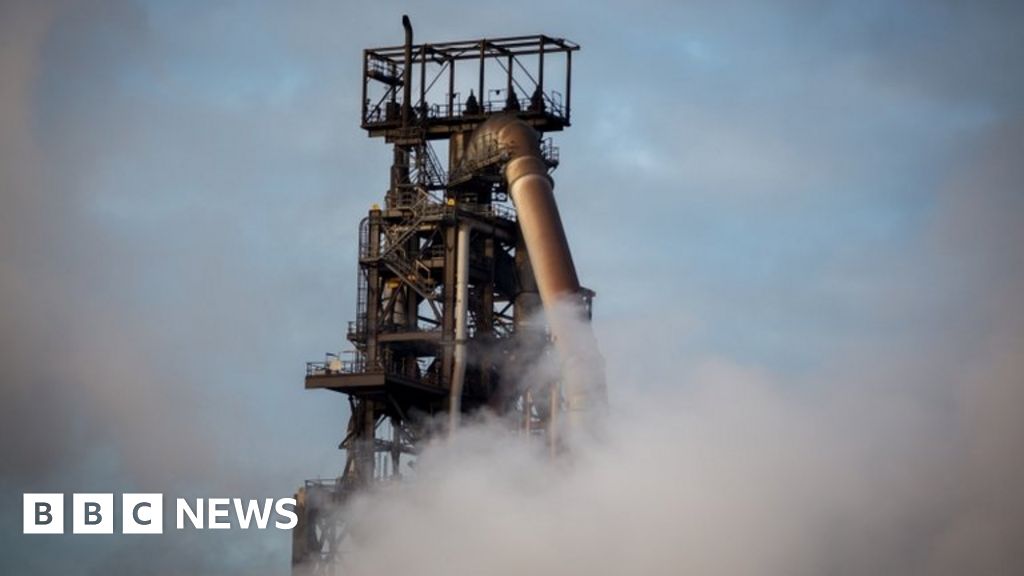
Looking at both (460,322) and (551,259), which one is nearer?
(551,259)

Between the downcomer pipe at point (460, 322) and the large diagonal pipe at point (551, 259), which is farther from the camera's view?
the downcomer pipe at point (460, 322)

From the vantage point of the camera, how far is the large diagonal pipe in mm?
164125

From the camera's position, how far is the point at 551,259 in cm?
16875

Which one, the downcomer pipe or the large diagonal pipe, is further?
the downcomer pipe

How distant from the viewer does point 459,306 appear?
17088 centimetres

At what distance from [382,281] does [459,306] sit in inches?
206

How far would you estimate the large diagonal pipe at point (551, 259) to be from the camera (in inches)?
6462

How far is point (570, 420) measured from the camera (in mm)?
164250

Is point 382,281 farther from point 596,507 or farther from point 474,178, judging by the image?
point 596,507

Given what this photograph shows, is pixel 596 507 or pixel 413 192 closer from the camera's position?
pixel 596 507

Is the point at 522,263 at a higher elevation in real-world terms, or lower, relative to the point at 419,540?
higher

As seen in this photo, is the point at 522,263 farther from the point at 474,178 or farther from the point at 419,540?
the point at 419,540

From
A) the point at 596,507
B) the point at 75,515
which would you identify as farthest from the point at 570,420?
the point at 75,515

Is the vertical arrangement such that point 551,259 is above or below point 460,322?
above
